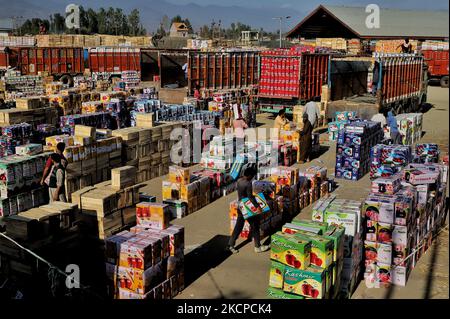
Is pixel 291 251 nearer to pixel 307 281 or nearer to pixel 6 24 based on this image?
pixel 307 281

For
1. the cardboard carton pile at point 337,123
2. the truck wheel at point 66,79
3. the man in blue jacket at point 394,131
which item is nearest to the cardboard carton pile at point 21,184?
the man in blue jacket at point 394,131

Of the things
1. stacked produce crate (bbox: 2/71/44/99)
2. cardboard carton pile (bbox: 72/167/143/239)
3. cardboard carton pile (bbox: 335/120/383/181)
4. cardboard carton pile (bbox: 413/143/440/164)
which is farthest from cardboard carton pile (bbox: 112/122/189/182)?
stacked produce crate (bbox: 2/71/44/99)

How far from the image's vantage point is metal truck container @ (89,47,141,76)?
39000 millimetres

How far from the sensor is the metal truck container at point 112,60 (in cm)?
3900

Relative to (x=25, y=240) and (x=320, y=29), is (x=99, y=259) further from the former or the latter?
(x=320, y=29)

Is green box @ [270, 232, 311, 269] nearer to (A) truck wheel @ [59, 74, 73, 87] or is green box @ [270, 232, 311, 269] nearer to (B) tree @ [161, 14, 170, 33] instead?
(A) truck wheel @ [59, 74, 73, 87]

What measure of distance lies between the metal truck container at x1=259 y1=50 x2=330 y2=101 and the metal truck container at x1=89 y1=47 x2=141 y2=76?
710 inches

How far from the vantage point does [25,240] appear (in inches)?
293

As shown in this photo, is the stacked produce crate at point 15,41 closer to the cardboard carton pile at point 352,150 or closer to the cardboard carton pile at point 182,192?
the cardboard carton pile at point 352,150

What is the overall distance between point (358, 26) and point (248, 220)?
45.4 metres

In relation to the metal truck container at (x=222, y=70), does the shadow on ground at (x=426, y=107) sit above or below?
below

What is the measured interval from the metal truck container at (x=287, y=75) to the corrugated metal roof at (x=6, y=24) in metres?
71.9

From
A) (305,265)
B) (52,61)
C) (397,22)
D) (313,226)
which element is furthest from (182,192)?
(397,22)

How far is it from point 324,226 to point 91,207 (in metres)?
4.19
